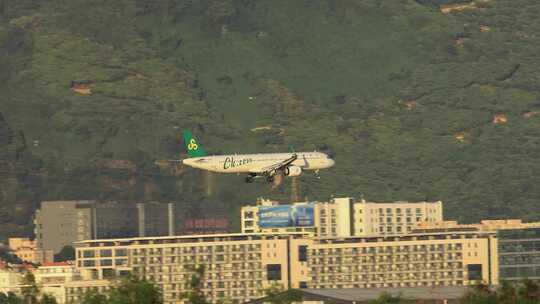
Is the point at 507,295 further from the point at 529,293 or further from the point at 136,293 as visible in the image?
the point at 136,293

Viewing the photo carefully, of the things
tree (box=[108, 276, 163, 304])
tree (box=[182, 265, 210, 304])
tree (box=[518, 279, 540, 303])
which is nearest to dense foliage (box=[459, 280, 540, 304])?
tree (box=[518, 279, 540, 303])

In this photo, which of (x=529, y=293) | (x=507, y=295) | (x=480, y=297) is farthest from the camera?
(x=480, y=297)

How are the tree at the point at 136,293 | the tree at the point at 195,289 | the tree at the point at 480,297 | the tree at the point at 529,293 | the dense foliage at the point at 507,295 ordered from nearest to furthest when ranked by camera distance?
1. the tree at the point at 195,289
2. the tree at the point at 136,293
3. the tree at the point at 529,293
4. the dense foliage at the point at 507,295
5. the tree at the point at 480,297

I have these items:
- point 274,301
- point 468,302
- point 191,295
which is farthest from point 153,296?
point 468,302

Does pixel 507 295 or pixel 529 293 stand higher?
pixel 529 293

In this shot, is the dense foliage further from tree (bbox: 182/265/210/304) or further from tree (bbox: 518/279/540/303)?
tree (bbox: 182/265/210/304)

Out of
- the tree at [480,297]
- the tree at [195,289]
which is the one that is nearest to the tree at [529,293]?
the tree at [480,297]

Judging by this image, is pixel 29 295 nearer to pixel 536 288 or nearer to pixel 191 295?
pixel 191 295

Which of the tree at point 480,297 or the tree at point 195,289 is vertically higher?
the tree at point 195,289

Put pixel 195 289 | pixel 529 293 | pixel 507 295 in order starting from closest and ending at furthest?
pixel 195 289
pixel 529 293
pixel 507 295

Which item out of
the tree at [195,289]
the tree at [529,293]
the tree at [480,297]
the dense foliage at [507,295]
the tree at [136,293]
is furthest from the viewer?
the tree at [480,297]

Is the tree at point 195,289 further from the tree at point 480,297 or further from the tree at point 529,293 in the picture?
the tree at point 529,293

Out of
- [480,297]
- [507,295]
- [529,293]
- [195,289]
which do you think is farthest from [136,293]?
[529,293]
